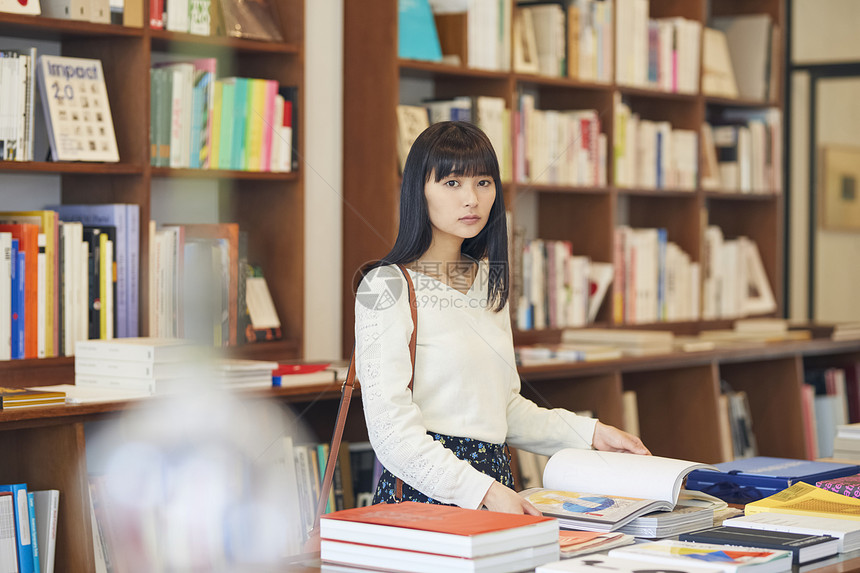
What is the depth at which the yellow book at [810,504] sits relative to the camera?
1.74 meters

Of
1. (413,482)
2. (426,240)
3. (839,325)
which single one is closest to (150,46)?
(426,240)

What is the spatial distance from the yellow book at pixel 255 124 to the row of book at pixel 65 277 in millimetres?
378

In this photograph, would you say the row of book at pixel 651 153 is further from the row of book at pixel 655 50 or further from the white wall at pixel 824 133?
the white wall at pixel 824 133

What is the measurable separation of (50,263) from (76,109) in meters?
0.36

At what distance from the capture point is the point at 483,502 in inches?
69.8

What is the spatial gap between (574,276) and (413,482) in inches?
81.8

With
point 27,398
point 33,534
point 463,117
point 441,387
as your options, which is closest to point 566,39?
point 463,117

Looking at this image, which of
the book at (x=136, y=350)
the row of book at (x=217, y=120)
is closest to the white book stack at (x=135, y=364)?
the book at (x=136, y=350)

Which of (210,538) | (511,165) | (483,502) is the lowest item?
(210,538)

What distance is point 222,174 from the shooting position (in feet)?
9.35

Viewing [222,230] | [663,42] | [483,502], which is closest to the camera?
[483,502]

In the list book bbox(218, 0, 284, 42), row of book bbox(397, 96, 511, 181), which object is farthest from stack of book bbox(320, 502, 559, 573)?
row of book bbox(397, 96, 511, 181)

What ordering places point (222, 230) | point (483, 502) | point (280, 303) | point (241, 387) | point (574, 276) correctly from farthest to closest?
point (574, 276), point (280, 303), point (222, 230), point (241, 387), point (483, 502)

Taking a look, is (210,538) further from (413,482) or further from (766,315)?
(766,315)
